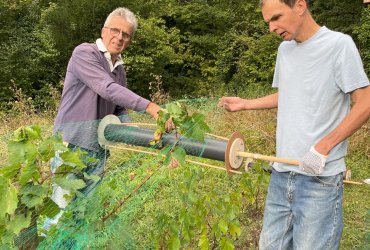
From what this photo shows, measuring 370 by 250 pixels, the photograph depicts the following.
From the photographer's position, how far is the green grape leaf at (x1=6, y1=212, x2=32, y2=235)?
65.3 inches

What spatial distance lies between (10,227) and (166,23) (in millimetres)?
14379

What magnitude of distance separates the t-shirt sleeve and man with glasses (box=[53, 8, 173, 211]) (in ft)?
3.28

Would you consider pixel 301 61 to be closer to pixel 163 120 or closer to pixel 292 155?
pixel 292 155

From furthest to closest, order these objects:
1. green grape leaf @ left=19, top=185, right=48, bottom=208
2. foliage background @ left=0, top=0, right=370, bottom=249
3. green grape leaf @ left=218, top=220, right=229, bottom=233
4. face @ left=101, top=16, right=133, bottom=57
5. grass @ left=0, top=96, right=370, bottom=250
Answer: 1. foliage background @ left=0, top=0, right=370, bottom=249
2. face @ left=101, top=16, right=133, bottom=57
3. green grape leaf @ left=218, top=220, right=229, bottom=233
4. grass @ left=0, top=96, right=370, bottom=250
5. green grape leaf @ left=19, top=185, right=48, bottom=208

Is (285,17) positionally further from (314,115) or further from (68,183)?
(68,183)

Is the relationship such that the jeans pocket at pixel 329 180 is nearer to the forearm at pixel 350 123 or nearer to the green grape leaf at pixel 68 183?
the forearm at pixel 350 123


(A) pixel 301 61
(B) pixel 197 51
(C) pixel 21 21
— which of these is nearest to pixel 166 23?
(B) pixel 197 51

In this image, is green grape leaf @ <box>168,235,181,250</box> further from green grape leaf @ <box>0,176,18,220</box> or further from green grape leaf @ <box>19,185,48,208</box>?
green grape leaf @ <box>0,176,18,220</box>

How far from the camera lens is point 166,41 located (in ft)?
47.6

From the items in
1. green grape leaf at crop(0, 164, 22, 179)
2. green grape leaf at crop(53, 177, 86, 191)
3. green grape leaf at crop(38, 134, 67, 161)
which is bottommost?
green grape leaf at crop(53, 177, 86, 191)

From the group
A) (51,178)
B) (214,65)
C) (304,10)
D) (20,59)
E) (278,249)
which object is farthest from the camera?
(214,65)

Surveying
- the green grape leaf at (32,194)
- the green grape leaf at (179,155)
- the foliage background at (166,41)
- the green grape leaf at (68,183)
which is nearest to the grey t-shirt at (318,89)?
the green grape leaf at (179,155)

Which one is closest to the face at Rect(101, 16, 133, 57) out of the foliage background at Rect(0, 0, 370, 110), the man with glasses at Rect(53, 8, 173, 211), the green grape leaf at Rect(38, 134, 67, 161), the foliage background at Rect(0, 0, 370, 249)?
the man with glasses at Rect(53, 8, 173, 211)

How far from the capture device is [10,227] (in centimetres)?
167
